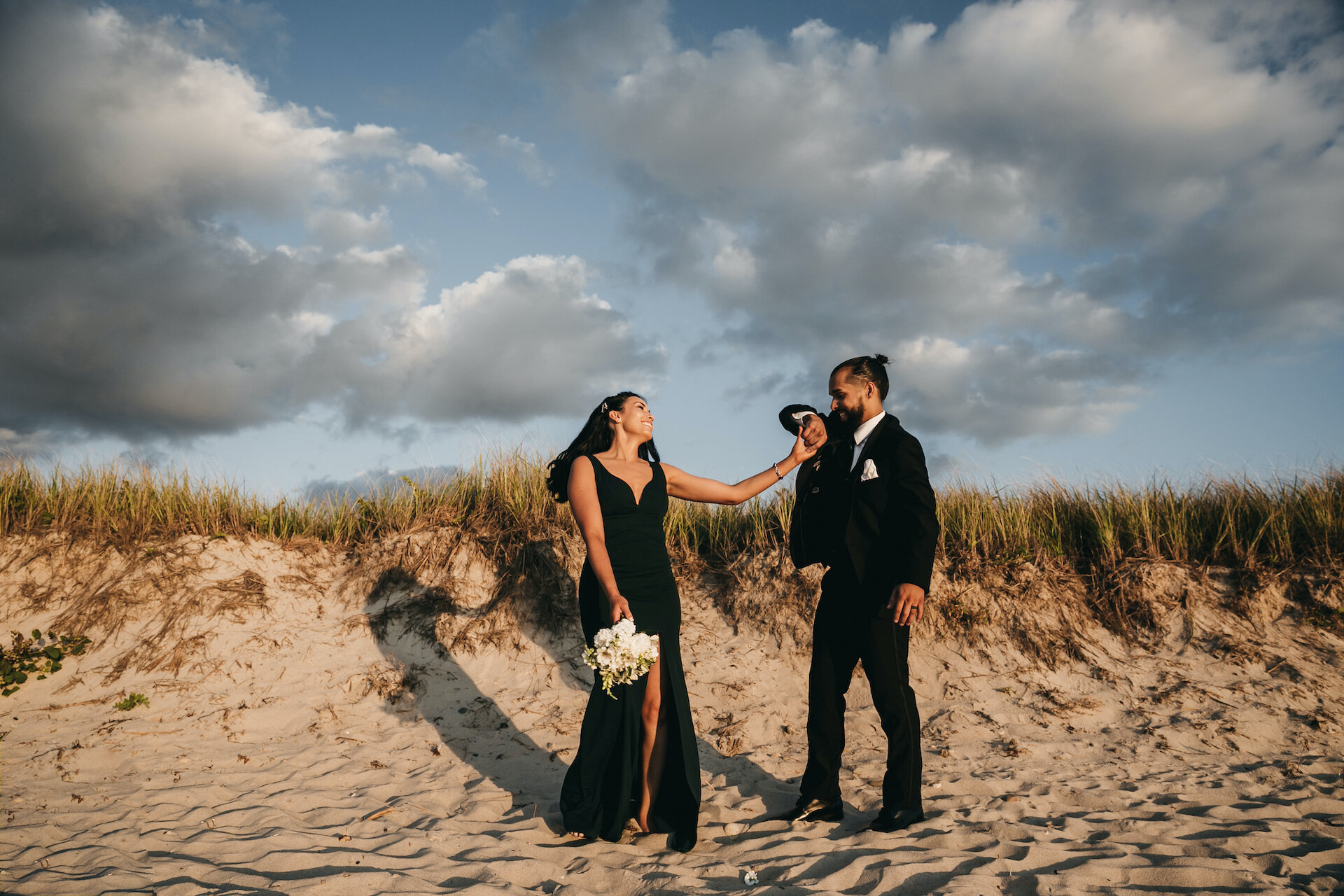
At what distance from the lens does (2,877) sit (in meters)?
3.48

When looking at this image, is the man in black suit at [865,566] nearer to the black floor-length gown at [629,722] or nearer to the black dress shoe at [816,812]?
the black dress shoe at [816,812]

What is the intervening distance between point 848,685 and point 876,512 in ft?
3.37

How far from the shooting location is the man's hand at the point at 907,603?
3674mm

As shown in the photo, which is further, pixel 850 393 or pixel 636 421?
pixel 636 421

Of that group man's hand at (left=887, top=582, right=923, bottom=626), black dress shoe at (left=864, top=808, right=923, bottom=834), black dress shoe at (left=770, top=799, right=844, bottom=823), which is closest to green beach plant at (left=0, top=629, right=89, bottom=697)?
black dress shoe at (left=770, top=799, right=844, bottom=823)

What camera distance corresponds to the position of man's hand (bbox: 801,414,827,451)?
4391mm

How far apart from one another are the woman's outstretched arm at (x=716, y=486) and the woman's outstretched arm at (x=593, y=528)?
62 cm

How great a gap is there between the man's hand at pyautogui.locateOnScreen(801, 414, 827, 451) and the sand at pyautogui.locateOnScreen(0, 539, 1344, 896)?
7.28 feet

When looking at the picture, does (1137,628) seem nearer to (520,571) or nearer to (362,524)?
(520,571)

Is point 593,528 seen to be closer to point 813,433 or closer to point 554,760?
point 813,433

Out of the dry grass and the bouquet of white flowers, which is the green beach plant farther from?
the bouquet of white flowers

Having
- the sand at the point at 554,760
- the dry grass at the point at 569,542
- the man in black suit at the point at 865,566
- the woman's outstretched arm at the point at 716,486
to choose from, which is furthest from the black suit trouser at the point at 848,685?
the dry grass at the point at 569,542

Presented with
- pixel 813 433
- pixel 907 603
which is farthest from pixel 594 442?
pixel 907 603

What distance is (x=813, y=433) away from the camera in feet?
14.4
